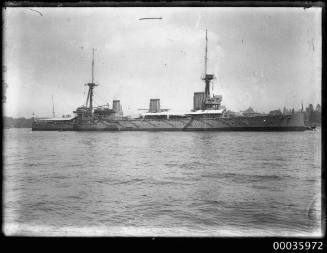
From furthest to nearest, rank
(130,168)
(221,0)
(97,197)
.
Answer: (130,168) → (97,197) → (221,0)

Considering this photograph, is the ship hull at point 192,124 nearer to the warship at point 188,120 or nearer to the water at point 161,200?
the warship at point 188,120

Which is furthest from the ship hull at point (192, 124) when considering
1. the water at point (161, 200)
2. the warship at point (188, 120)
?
the water at point (161, 200)

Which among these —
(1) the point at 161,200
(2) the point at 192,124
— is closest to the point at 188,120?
(2) the point at 192,124

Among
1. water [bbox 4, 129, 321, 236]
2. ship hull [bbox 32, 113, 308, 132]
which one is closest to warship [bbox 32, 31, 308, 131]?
ship hull [bbox 32, 113, 308, 132]

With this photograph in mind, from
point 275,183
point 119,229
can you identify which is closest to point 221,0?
point 119,229

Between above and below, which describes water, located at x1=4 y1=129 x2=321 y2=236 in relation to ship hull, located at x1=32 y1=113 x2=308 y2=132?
below

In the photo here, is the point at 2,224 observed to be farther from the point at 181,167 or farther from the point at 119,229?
the point at 181,167

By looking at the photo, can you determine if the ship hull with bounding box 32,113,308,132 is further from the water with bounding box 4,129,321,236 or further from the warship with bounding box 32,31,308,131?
the water with bounding box 4,129,321,236

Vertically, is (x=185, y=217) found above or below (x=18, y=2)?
below

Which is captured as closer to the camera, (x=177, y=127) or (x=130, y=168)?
(x=130, y=168)
